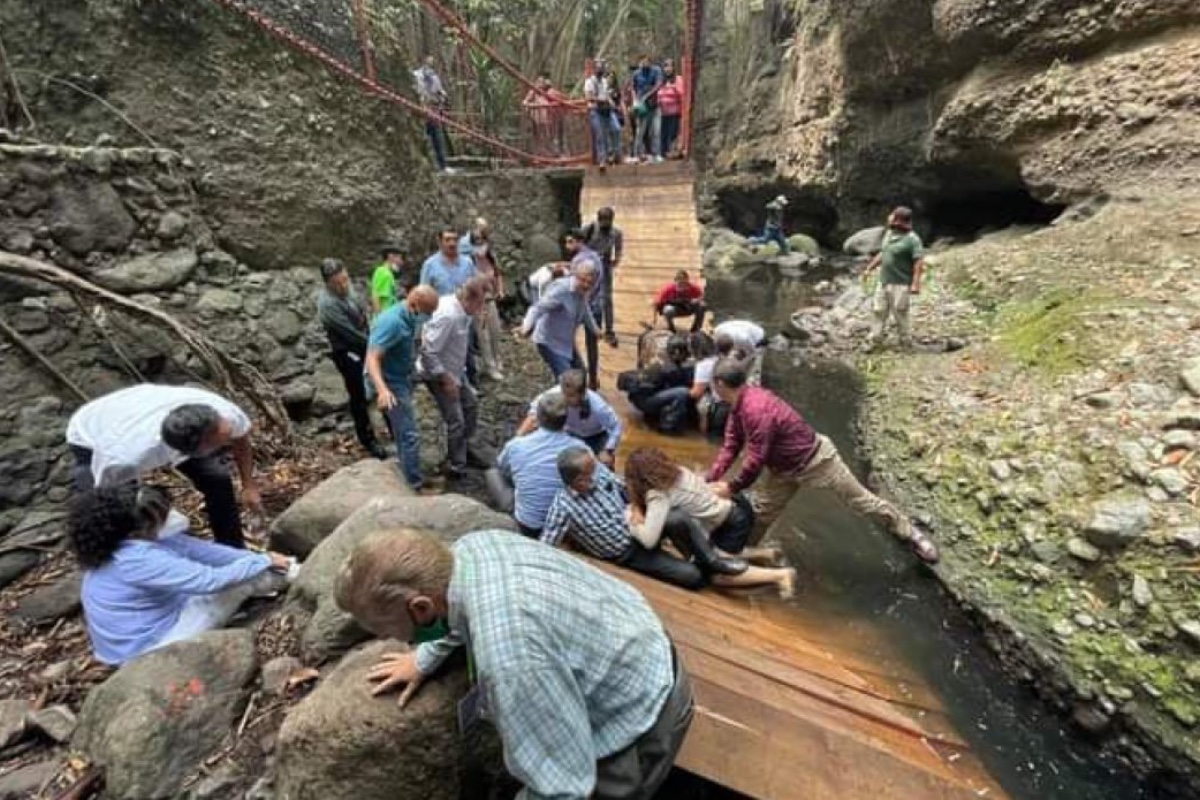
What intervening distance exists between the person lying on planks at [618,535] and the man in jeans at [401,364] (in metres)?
1.54

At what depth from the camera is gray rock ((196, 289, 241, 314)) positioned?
17.3 feet

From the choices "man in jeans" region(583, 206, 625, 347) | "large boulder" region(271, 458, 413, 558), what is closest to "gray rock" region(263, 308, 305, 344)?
"large boulder" region(271, 458, 413, 558)

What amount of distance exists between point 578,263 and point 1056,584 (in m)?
4.11

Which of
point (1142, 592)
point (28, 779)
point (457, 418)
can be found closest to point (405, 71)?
point (457, 418)

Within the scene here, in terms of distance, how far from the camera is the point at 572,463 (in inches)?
131

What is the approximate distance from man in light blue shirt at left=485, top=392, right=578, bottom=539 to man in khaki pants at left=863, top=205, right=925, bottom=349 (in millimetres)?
5688

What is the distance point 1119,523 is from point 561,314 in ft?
13.6

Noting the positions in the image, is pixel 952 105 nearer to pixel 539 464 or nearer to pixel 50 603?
pixel 539 464

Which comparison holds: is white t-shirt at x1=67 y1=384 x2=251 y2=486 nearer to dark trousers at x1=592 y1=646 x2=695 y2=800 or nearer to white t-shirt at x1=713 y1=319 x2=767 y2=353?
dark trousers at x1=592 y1=646 x2=695 y2=800

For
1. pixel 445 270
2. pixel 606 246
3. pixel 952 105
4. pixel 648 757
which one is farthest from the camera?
pixel 952 105

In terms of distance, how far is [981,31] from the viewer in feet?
34.4

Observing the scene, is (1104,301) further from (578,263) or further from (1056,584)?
(578,263)

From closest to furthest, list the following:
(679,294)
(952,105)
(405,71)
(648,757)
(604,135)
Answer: (648,757)
(679,294)
(405,71)
(604,135)
(952,105)

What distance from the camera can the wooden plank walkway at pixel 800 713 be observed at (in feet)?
6.91
